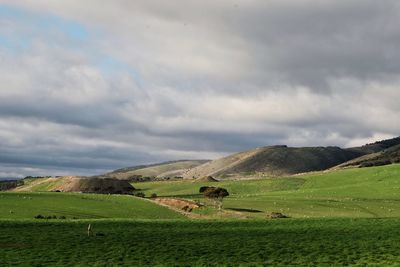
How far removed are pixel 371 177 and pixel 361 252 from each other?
122 metres

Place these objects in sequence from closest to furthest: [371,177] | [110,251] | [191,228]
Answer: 1. [110,251]
2. [191,228]
3. [371,177]

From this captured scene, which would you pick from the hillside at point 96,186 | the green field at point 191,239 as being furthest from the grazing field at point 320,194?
the hillside at point 96,186

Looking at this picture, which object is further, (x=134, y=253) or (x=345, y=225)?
(x=345, y=225)

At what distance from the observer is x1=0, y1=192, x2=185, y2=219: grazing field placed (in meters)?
82.2

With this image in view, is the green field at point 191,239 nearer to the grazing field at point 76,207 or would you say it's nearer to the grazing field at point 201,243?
the grazing field at point 201,243

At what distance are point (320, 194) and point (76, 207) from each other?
70.2 meters

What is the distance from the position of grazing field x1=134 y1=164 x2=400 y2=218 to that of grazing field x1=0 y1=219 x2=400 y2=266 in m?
24.5

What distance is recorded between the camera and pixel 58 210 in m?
87.2

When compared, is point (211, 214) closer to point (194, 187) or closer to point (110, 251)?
point (110, 251)

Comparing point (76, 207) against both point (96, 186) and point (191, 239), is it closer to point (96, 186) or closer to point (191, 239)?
point (191, 239)

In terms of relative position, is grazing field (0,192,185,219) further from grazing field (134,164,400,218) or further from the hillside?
the hillside

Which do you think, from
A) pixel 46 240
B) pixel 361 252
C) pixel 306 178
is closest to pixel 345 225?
pixel 361 252

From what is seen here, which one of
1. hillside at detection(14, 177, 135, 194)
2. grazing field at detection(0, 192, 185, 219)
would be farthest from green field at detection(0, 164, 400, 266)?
hillside at detection(14, 177, 135, 194)

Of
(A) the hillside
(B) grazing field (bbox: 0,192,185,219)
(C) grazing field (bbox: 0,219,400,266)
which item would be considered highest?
A: (A) the hillside
